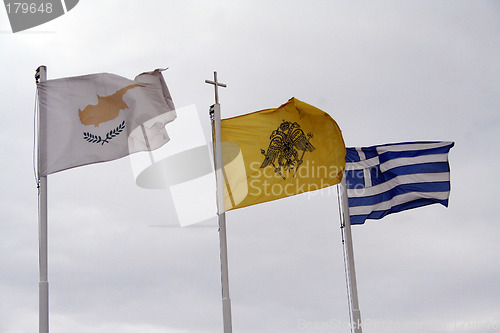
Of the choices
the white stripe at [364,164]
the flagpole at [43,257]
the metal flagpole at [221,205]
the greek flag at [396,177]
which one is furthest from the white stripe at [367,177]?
the flagpole at [43,257]

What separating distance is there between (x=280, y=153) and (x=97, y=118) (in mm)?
5400

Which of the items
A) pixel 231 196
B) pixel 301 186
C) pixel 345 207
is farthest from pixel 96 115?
pixel 345 207

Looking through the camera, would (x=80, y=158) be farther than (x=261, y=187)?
No

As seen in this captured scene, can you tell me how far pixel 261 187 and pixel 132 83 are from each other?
4609 mm

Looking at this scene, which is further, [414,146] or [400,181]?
[414,146]

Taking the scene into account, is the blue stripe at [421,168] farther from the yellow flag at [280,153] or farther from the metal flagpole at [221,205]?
the metal flagpole at [221,205]

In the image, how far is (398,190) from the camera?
2744cm

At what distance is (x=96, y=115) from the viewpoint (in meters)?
21.7

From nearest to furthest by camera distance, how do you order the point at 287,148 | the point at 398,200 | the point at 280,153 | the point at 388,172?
the point at 280,153, the point at 287,148, the point at 398,200, the point at 388,172

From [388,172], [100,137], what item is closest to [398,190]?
[388,172]

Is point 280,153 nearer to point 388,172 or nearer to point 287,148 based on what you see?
point 287,148

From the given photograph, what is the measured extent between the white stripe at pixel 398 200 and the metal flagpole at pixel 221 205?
6.55 m

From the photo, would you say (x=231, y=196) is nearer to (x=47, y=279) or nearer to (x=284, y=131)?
(x=284, y=131)

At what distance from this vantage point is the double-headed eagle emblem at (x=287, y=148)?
23500 mm
